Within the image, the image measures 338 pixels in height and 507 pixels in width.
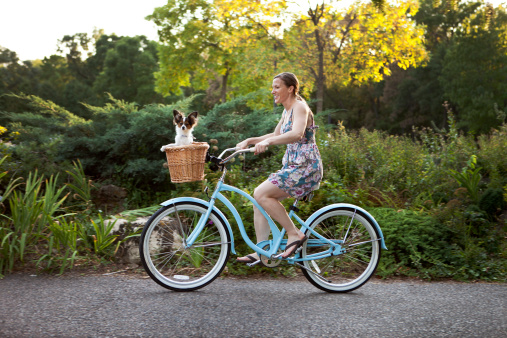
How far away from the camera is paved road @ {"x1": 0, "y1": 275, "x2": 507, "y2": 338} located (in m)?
3.40

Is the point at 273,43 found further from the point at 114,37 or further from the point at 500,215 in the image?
the point at 114,37

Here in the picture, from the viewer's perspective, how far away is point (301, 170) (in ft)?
13.1

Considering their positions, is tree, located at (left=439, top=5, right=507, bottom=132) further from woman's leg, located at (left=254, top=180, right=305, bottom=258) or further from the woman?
woman's leg, located at (left=254, top=180, right=305, bottom=258)

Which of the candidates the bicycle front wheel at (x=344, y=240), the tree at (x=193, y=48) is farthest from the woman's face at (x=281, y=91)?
the tree at (x=193, y=48)

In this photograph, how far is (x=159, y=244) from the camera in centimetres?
467

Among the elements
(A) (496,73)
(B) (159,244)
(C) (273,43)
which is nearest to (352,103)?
(A) (496,73)

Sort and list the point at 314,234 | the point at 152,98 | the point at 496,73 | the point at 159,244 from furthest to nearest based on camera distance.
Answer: the point at 152,98 < the point at 496,73 < the point at 159,244 < the point at 314,234

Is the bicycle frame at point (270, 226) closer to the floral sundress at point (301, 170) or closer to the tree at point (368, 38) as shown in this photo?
the floral sundress at point (301, 170)

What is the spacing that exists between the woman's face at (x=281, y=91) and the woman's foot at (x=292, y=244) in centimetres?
118

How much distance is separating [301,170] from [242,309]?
1.23 m

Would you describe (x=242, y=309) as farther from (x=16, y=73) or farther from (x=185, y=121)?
(x=16, y=73)

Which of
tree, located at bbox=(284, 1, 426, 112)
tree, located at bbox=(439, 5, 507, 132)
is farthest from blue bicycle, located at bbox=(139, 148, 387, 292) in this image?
tree, located at bbox=(439, 5, 507, 132)

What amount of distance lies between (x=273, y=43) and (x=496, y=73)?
Answer: 79.7ft

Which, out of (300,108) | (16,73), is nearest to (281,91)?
(300,108)
